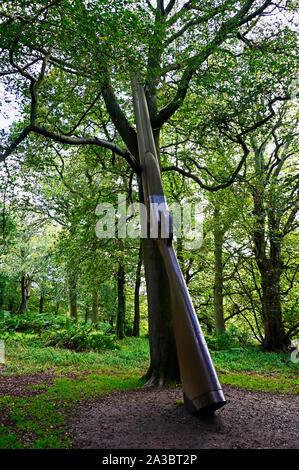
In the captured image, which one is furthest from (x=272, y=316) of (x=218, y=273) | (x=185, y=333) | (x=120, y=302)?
(x=185, y=333)

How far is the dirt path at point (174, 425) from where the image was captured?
3410 millimetres

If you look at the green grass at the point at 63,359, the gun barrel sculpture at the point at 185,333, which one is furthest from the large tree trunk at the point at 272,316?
the gun barrel sculpture at the point at 185,333

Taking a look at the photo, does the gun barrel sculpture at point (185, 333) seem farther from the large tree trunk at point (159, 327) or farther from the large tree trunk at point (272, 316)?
the large tree trunk at point (272, 316)

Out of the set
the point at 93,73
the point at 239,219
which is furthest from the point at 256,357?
the point at 93,73

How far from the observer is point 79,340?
35.0 ft

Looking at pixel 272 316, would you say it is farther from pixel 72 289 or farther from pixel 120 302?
pixel 72 289

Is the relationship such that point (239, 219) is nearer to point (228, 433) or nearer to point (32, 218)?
point (228, 433)

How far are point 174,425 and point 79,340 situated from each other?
7437 millimetres

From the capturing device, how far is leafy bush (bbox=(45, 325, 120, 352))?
1060 cm

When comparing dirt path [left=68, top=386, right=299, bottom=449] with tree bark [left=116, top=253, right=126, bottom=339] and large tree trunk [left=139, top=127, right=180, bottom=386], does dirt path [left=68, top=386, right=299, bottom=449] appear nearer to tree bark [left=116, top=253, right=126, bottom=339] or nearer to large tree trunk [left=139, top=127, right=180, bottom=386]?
large tree trunk [left=139, top=127, right=180, bottom=386]

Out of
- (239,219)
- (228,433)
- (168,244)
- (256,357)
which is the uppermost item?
(239,219)

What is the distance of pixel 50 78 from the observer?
6.50 metres
